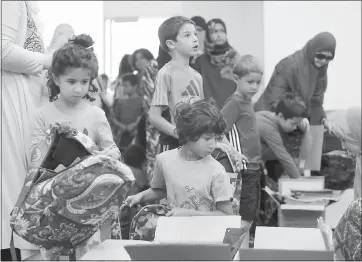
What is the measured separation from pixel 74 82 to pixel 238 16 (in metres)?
7.19

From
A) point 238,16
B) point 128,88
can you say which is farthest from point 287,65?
point 238,16

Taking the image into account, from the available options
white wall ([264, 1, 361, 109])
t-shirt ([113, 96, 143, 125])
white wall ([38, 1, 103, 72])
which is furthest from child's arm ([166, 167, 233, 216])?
white wall ([38, 1, 103, 72])

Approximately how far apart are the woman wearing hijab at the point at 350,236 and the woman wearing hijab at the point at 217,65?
5.07ft

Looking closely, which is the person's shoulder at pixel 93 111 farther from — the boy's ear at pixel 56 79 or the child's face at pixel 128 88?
the child's face at pixel 128 88

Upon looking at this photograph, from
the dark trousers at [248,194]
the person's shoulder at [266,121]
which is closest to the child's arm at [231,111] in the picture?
the dark trousers at [248,194]

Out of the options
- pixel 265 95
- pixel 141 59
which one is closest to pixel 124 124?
pixel 141 59

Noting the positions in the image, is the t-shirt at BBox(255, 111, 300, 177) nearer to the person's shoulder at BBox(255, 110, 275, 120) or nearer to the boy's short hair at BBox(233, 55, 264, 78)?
the person's shoulder at BBox(255, 110, 275, 120)

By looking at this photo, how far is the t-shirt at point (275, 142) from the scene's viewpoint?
4.25m

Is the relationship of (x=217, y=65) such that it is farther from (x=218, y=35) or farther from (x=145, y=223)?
(x=145, y=223)

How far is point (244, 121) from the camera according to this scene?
355 cm

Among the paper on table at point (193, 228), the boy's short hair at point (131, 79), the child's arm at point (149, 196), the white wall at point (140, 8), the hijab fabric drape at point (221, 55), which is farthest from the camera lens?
the white wall at point (140, 8)

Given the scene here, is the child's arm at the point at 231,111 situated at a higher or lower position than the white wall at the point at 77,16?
lower

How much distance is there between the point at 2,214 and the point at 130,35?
5776mm

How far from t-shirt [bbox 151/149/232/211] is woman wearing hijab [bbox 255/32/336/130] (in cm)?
198
